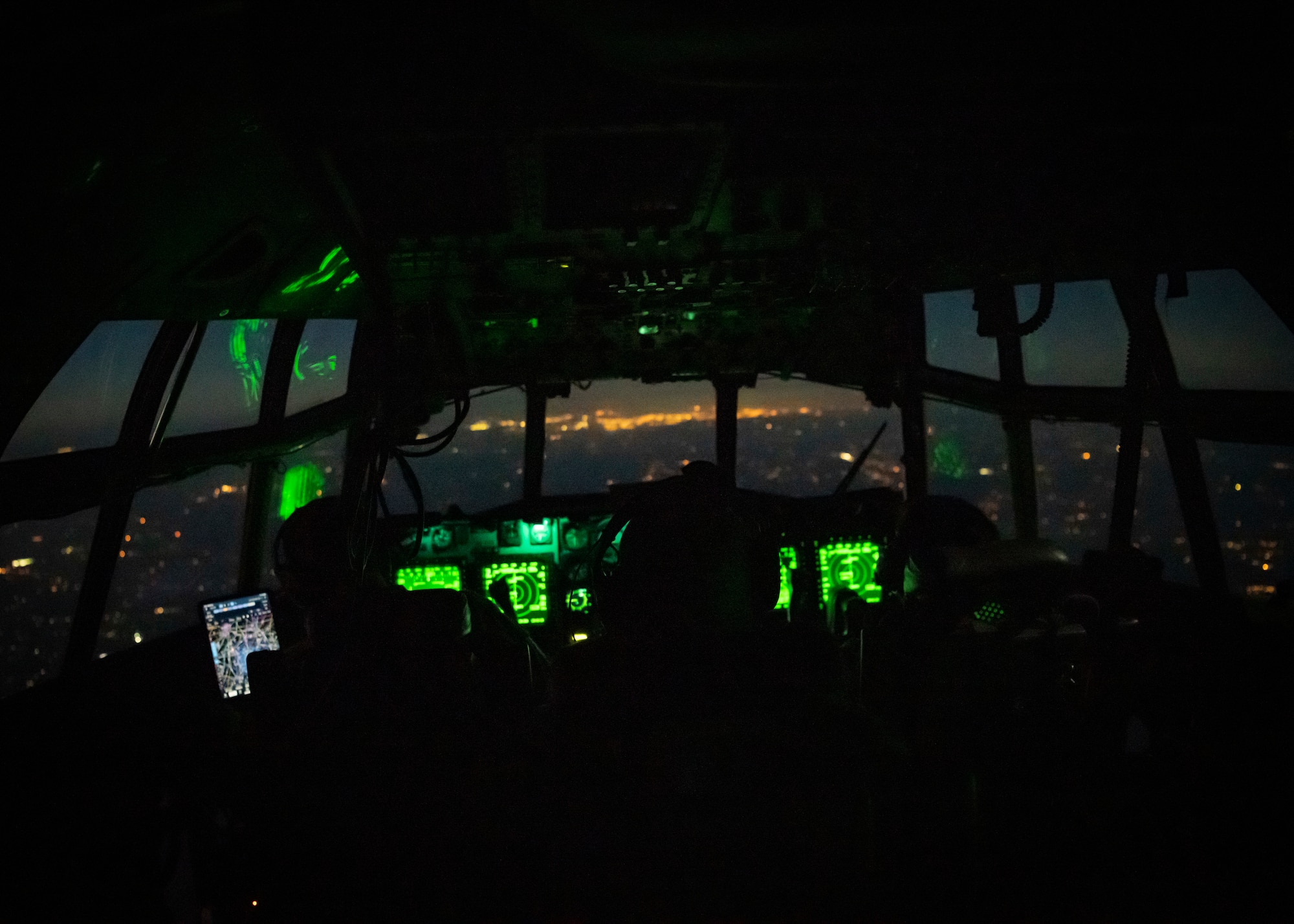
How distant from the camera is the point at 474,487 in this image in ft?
15.2

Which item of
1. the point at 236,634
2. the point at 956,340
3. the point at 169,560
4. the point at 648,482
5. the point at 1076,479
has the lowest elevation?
the point at 236,634

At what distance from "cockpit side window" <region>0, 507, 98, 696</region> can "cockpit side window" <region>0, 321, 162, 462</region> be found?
0.96ft

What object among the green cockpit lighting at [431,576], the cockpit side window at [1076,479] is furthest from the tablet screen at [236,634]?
the cockpit side window at [1076,479]

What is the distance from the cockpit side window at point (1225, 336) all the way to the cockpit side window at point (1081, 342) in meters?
0.27

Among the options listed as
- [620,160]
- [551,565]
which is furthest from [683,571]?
[551,565]

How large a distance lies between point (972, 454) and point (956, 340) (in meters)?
0.79

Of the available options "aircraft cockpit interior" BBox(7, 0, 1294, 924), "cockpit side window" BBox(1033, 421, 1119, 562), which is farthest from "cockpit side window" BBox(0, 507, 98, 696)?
"cockpit side window" BBox(1033, 421, 1119, 562)

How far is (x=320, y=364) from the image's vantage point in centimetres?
469

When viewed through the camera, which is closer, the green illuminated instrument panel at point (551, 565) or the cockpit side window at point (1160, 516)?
the cockpit side window at point (1160, 516)

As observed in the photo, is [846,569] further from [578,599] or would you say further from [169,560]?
[169,560]

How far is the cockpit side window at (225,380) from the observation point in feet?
11.7

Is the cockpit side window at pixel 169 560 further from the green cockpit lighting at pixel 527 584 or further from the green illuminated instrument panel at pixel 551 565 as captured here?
the green cockpit lighting at pixel 527 584

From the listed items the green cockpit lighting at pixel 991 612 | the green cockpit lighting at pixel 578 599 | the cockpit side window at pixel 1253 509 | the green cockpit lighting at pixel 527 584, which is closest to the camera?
the green cockpit lighting at pixel 991 612

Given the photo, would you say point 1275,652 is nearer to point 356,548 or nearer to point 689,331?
point 689,331
